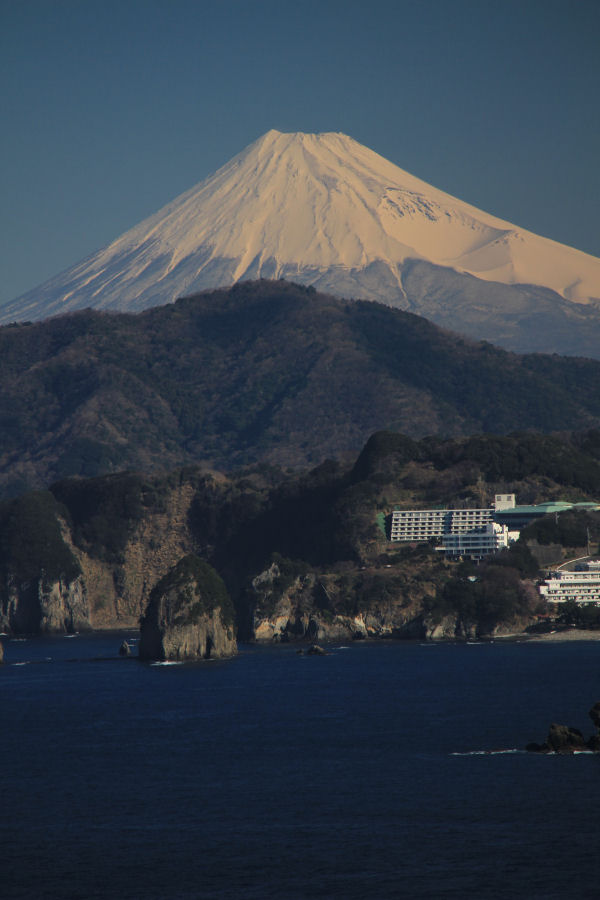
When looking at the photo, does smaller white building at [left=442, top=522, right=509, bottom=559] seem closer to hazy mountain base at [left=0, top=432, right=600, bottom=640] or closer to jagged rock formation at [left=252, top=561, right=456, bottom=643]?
hazy mountain base at [left=0, top=432, right=600, bottom=640]

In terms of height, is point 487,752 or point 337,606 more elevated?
point 337,606

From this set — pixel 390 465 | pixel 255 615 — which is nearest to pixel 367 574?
pixel 255 615

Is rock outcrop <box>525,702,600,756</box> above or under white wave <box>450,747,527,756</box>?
above

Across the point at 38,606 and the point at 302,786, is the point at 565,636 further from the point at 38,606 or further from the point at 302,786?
the point at 38,606

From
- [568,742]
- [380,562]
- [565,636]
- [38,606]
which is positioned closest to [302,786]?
[568,742]

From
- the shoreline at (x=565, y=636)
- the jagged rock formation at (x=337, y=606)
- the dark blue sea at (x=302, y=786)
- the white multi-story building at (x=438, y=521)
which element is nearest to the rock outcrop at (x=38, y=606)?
the jagged rock formation at (x=337, y=606)

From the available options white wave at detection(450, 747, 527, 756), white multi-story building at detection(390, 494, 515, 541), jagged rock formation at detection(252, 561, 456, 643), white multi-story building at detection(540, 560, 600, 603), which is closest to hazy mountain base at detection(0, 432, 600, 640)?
jagged rock formation at detection(252, 561, 456, 643)

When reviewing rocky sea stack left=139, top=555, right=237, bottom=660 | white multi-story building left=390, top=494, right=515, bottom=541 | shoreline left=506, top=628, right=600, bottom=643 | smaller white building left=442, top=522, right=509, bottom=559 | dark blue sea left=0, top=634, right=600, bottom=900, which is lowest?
dark blue sea left=0, top=634, right=600, bottom=900
